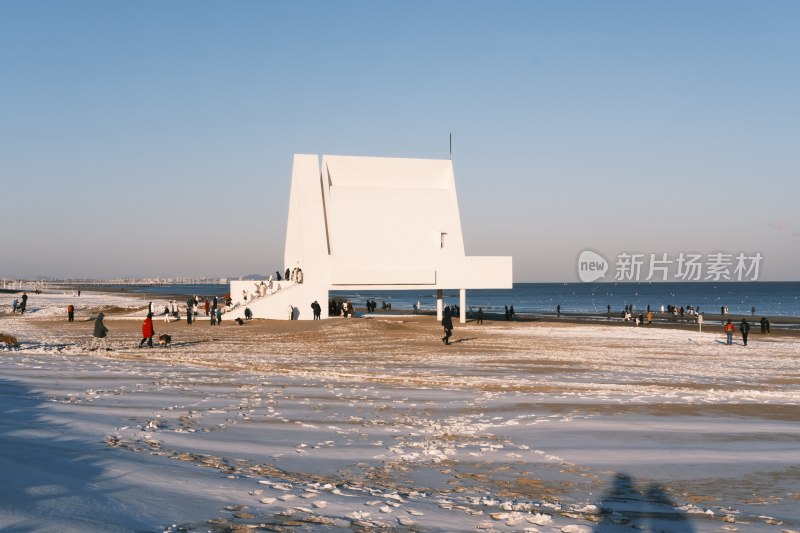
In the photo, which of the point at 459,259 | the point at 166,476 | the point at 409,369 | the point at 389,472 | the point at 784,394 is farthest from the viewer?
the point at 459,259

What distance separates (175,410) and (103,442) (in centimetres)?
317

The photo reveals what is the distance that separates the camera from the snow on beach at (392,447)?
7078mm

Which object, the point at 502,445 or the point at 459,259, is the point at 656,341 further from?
the point at 502,445

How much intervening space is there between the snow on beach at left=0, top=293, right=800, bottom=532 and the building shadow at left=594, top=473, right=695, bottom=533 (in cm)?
3

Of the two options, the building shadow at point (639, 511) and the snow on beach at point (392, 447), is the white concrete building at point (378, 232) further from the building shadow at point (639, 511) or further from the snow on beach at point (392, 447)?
the building shadow at point (639, 511)

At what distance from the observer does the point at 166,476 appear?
7.98m

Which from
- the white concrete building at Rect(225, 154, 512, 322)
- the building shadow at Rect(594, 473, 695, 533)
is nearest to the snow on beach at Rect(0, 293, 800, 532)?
the building shadow at Rect(594, 473, 695, 533)

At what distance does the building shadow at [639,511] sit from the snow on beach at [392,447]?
0.03 metres

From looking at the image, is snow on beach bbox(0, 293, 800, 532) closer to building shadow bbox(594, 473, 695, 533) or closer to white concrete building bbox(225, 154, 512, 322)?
building shadow bbox(594, 473, 695, 533)

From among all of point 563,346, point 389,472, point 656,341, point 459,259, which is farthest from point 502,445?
point 459,259

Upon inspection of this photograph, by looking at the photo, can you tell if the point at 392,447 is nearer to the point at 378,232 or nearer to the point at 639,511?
the point at 639,511

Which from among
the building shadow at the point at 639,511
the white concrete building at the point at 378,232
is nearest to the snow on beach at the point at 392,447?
the building shadow at the point at 639,511

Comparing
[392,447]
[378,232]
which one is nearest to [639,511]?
[392,447]

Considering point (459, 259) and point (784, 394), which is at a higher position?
point (459, 259)
